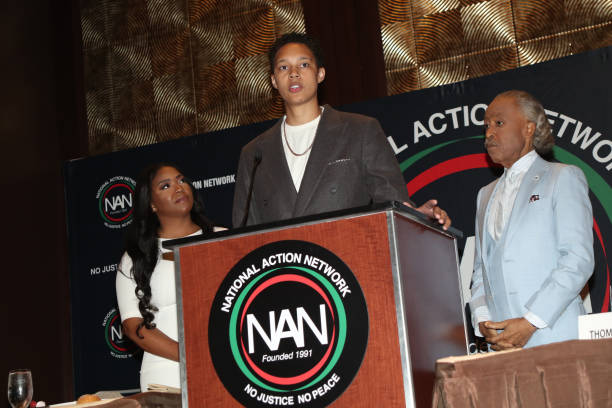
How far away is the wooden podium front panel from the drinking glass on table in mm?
845

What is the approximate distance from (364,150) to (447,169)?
1.85 m

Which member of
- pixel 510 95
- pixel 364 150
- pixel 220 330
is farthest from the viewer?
pixel 510 95

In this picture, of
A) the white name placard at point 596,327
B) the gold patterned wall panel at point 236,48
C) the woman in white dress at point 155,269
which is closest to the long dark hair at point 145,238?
the woman in white dress at point 155,269

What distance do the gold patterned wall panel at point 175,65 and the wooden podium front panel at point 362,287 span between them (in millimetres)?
3569

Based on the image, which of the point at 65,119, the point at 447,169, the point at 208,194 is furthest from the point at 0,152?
the point at 447,169

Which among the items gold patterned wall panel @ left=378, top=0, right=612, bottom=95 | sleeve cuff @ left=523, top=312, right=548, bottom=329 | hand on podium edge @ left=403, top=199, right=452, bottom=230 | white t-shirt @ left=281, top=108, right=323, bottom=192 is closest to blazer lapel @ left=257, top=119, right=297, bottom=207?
white t-shirt @ left=281, top=108, right=323, bottom=192

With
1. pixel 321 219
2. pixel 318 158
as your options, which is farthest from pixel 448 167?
pixel 321 219

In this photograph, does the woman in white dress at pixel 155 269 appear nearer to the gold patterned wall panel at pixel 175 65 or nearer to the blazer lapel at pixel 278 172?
the blazer lapel at pixel 278 172

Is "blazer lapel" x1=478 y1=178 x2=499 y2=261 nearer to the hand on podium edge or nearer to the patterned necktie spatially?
the patterned necktie

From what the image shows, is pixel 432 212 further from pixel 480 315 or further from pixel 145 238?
pixel 145 238

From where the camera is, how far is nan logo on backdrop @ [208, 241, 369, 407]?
1686mm

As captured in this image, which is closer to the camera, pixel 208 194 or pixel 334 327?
pixel 334 327

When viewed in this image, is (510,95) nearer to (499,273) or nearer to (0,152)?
(499,273)

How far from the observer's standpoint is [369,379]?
165cm
